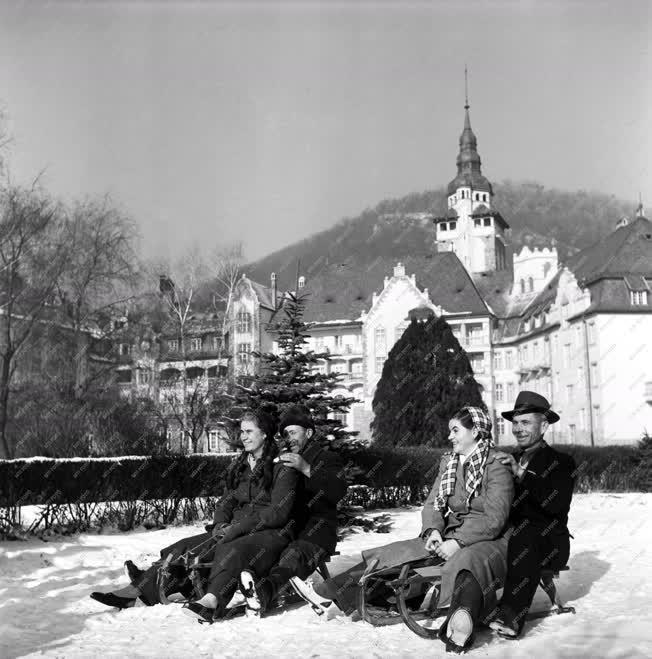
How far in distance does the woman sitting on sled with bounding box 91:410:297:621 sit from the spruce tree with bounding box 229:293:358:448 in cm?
458

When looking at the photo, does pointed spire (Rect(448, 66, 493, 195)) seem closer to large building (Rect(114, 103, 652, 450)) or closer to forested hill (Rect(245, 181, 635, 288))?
large building (Rect(114, 103, 652, 450))

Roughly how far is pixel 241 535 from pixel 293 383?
553cm

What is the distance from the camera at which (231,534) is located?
7160 mm

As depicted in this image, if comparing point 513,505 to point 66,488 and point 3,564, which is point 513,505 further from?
point 66,488

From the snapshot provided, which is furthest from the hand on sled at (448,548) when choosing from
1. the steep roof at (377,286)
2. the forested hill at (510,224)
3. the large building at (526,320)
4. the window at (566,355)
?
the forested hill at (510,224)

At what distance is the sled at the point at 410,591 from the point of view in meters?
6.30

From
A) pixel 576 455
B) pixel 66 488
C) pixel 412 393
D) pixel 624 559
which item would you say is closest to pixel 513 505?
pixel 624 559

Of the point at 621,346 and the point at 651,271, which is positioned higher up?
the point at 651,271

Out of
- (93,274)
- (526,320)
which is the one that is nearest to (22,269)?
(93,274)

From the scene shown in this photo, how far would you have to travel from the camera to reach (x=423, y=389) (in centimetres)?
3197

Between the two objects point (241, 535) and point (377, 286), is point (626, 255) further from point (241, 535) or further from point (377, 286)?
point (241, 535)

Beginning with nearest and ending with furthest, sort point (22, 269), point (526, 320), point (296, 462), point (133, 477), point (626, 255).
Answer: point (296, 462) < point (133, 477) < point (22, 269) < point (626, 255) < point (526, 320)

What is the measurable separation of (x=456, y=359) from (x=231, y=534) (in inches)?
1075

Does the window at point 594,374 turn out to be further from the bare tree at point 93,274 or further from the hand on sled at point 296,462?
the hand on sled at point 296,462
